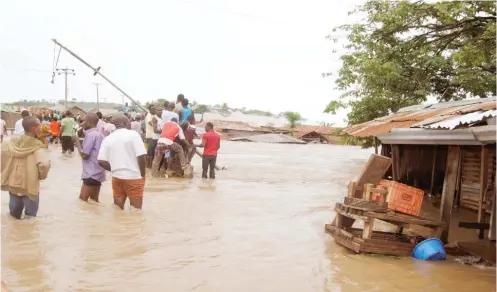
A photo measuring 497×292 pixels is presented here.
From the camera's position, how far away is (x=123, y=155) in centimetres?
748

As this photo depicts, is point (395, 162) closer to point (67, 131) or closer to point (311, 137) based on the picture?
point (67, 131)

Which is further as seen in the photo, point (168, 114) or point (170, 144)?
point (170, 144)

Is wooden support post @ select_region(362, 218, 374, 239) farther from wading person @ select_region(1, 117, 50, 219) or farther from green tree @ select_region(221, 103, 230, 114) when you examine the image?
green tree @ select_region(221, 103, 230, 114)

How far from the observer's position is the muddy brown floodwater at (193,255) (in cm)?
519

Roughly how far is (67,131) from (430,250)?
15541mm

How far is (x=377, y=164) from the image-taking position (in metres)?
7.12

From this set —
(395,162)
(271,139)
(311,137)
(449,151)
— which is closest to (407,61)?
(395,162)

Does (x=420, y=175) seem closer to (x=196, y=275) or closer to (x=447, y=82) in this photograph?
(x=447, y=82)

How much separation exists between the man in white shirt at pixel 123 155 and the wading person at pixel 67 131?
1173 centimetres

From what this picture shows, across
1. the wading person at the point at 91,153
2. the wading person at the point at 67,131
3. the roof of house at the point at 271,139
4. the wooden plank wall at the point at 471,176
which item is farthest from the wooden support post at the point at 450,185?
the roof of house at the point at 271,139

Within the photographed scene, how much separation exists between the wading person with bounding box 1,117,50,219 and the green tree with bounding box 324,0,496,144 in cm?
1196

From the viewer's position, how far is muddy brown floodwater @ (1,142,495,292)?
5191mm

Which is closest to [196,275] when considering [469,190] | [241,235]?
[241,235]

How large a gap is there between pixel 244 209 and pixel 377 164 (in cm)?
339
